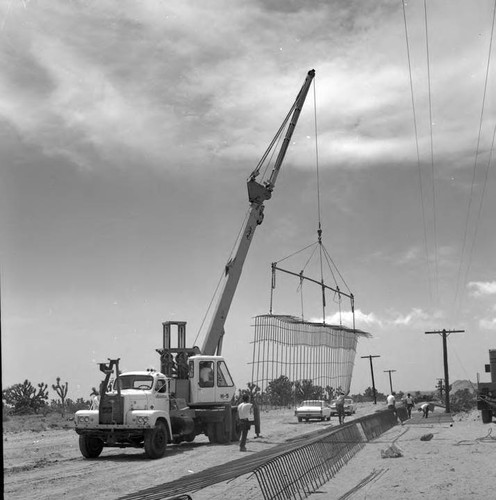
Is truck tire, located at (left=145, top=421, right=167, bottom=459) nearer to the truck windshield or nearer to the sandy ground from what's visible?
the sandy ground

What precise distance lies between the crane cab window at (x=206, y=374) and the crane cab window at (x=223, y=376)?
1.15ft

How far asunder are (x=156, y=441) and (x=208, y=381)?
4833 mm

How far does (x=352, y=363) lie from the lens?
30.6 metres

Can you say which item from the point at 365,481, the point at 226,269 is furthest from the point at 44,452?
the point at 365,481

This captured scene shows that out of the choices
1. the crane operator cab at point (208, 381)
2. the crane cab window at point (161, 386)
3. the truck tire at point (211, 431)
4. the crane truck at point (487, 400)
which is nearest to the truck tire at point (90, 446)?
the crane cab window at point (161, 386)

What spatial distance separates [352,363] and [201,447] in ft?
33.7

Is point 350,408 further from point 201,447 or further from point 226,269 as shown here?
point 201,447

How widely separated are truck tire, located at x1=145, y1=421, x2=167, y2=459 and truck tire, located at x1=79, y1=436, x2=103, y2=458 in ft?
6.46

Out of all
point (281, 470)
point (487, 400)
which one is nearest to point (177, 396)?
point (281, 470)

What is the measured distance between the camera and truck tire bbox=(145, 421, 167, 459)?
19297 mm

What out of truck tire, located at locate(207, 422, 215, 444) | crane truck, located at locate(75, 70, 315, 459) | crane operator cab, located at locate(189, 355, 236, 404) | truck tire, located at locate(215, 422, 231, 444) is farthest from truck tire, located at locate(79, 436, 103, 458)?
truck tire, located at locate(215, 422, 231, 444)

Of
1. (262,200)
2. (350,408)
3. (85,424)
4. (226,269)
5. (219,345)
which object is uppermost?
(262,200)

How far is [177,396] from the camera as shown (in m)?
23.8

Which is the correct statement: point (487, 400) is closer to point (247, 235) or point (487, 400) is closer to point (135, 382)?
point (247, 235)
